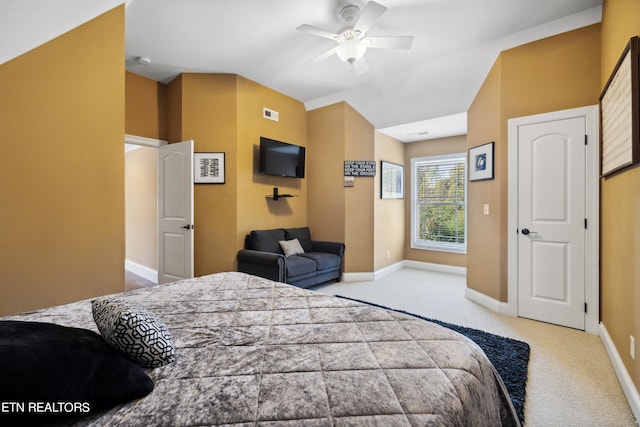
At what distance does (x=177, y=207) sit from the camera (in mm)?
3922

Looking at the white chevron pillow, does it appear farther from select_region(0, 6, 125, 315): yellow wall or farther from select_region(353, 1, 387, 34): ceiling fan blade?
select_region(353, 1, 387, 34): ceiling fan blade

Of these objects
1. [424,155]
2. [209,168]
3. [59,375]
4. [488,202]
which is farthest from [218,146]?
[424,155]

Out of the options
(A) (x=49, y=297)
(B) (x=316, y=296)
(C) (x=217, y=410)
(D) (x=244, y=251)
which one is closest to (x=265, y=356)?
(C) (x=217, y=410)

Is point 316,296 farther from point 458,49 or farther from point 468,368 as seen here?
point 458,49

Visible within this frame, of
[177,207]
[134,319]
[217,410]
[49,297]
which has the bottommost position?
[49,297]

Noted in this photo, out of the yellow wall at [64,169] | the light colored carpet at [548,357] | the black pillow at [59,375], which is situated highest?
the yellow wall at [64,169]

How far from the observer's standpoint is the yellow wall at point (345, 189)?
461 cm

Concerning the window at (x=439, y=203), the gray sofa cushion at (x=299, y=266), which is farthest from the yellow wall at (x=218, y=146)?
the window at (x=439, y=203)

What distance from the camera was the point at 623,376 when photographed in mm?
1857

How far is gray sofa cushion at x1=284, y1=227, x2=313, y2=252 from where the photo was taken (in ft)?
14.8

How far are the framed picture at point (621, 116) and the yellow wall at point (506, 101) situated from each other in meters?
0.35

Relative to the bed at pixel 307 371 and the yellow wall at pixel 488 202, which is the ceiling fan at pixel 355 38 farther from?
the bed at pixel 307 371

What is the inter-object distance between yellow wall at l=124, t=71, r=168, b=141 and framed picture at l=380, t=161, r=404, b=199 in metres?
3.51

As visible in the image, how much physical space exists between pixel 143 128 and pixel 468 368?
455 centimetres
